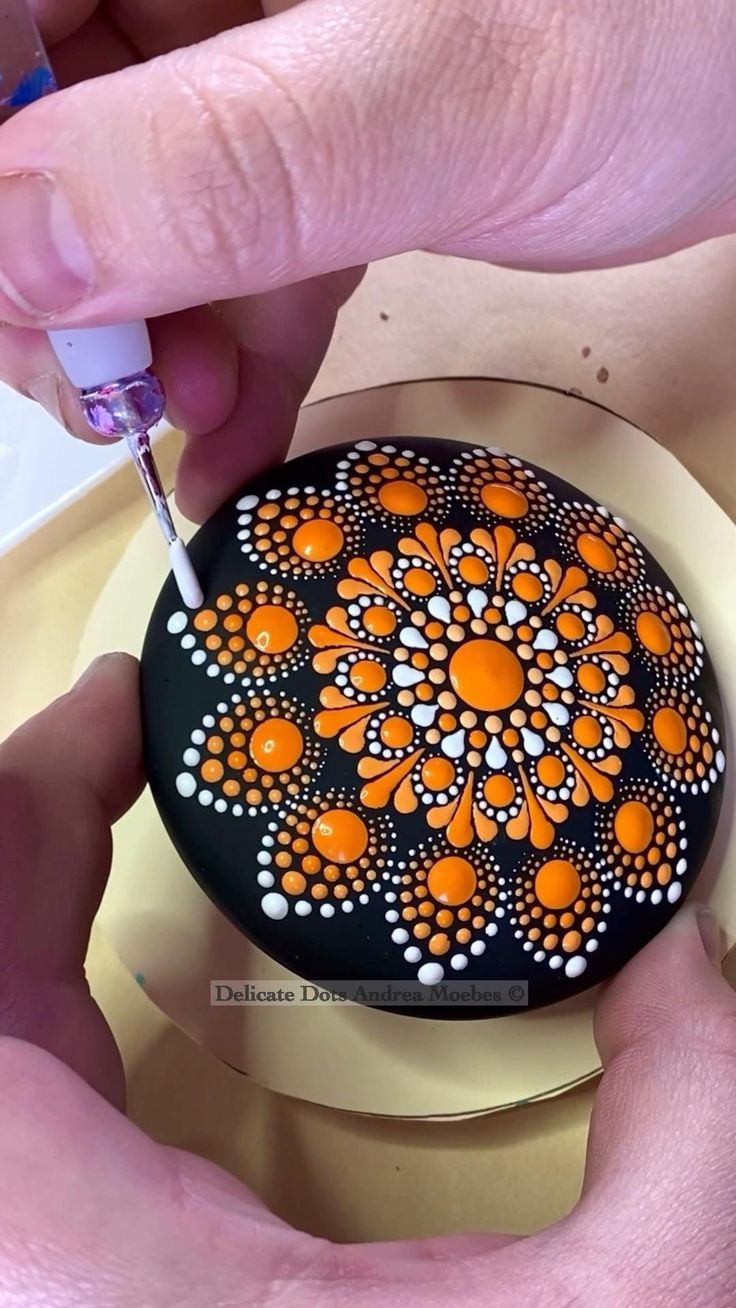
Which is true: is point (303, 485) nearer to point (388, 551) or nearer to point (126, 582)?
point (388, 551)

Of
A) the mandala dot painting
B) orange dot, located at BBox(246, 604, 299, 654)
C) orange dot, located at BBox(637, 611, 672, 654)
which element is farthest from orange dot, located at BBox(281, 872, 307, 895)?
orange dot, located at BBox(637, 611, 672, 654)

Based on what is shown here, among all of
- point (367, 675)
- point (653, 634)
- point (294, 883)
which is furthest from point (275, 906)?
point (653, 634)

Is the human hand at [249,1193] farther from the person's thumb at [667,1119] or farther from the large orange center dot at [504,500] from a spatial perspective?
the large orange center dot at [504,500]

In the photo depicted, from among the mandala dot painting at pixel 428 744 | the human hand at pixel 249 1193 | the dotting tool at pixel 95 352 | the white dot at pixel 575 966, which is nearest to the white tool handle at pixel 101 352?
the dotting tool at pixel 95 352

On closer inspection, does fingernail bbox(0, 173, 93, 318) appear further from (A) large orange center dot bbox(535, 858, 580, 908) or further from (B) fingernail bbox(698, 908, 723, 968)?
(B) fingernail bbox(698, 908, 723, 968)

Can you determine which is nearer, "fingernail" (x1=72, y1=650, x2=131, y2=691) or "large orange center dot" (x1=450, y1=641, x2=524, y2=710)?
"large orange center dot" (x1=450, y1=641, x2=524, y2=710)

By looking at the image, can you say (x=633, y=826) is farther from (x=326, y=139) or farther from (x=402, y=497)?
(x=326, y=139)

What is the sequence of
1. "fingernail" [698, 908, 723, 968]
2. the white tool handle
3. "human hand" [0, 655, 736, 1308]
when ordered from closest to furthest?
"human hand" [0, 655, 736, 1308] → the white tool handle → "fingernail" [698, 908, 723, 968]
